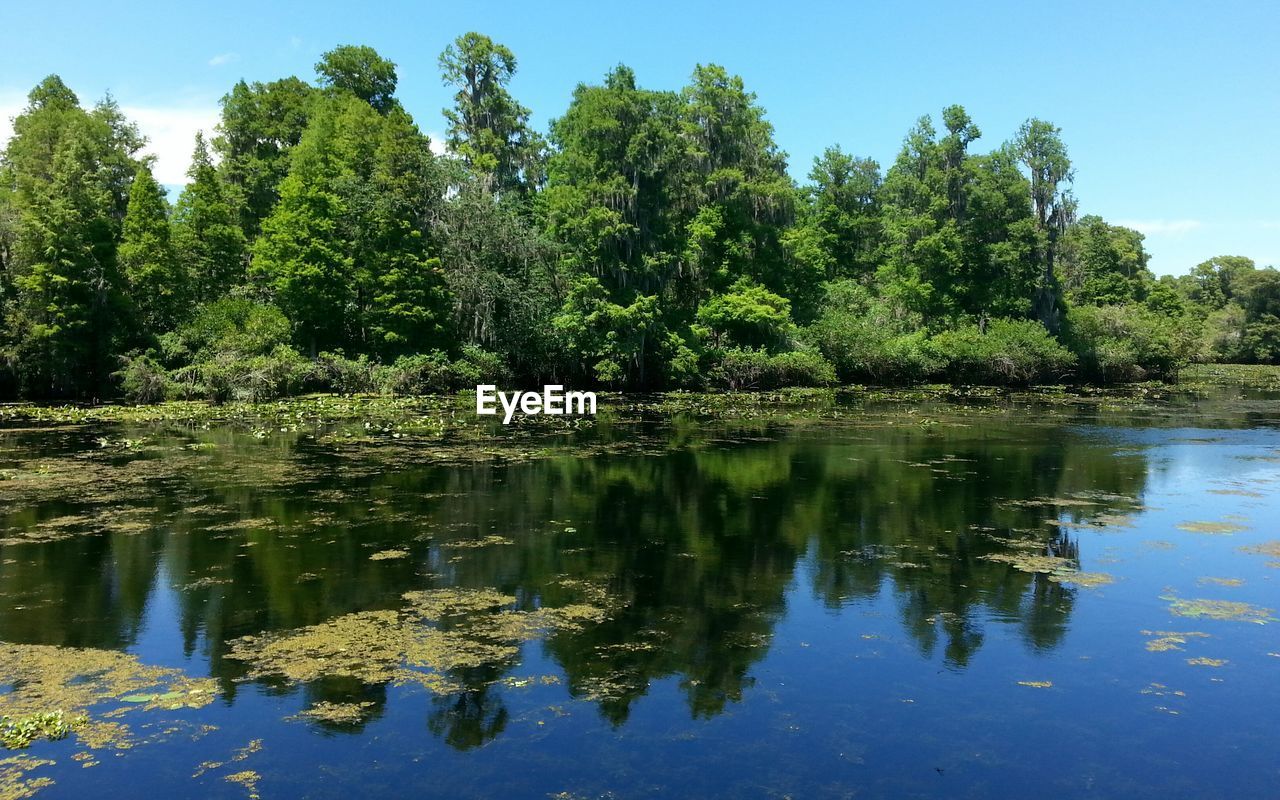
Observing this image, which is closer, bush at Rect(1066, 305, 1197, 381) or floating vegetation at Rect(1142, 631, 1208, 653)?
floating vegetation at Rect(1142, 631, 1208, 653)

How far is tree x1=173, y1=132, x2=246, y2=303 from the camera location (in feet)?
127

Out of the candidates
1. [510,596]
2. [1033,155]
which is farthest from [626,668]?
[1033,155]

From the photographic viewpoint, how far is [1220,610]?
866 centimetres

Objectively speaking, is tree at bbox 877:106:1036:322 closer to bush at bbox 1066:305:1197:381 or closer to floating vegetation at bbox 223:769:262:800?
bush at bbox 1066:305:1197:381

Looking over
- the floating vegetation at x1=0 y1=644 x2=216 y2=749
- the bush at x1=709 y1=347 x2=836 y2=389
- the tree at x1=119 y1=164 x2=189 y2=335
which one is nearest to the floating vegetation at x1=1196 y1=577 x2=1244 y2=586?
the floating vegetation at x1=0 y1=644 x2=216 y2=749

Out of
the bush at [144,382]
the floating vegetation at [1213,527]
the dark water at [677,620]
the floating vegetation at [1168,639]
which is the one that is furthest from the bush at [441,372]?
the floating vegetation at [1168,639]

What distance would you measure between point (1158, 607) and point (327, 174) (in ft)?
128

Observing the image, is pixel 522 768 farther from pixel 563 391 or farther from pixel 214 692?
pixel 563 391

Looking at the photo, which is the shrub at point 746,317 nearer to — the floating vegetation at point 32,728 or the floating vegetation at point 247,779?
the floating vegetation at point 32,728

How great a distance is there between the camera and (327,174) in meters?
39.2

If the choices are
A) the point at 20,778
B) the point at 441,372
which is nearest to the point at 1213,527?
the point at 20,778

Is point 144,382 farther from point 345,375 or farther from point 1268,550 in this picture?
point 1268,550

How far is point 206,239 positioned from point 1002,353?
41332 mm

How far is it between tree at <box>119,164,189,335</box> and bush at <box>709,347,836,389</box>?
24722 mm
